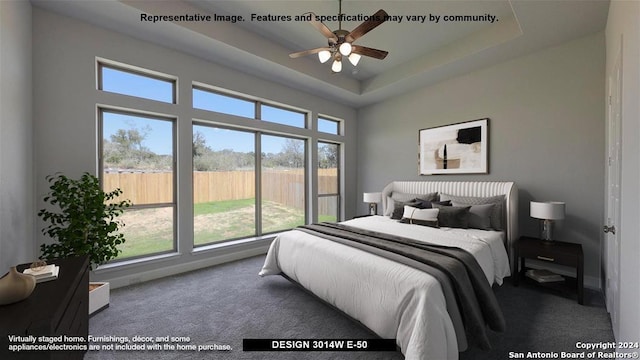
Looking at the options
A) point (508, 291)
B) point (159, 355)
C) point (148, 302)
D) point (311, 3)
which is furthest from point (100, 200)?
point (508, 291)

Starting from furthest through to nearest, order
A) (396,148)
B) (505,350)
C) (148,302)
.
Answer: (396,148) < (148,302) < (505,350)

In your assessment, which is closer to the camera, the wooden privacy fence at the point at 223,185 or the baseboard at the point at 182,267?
the baseboard at the point at 182,267

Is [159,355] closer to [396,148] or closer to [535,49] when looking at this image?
[396,148]

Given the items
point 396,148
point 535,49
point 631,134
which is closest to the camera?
point 631,134

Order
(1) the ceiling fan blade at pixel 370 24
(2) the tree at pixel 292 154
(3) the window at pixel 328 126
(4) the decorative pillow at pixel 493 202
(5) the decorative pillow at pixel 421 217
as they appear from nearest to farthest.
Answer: (1) the ceiling fan blade at pixel 370 24 < (4) the decorative pillow at pixel 493 202 < (5) the decorative pillow at pixel 421 217 < (2) the tree at pixel 292 154 < (3) the window at pixel 328 126

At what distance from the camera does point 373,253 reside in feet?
6.88

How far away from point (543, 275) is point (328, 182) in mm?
3671

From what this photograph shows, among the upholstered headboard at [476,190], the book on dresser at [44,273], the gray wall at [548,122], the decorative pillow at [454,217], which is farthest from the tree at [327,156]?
the book on dresser at [44,273]

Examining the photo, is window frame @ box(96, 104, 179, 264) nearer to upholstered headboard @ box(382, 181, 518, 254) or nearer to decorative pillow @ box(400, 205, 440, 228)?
decorative pillow @ box(400, 205, 440, 228)

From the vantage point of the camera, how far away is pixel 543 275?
2785 millimetres

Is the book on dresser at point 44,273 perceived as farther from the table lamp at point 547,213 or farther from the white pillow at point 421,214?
the table lamp at point 547,213

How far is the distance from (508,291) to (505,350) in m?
1.21

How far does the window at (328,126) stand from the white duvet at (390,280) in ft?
9.11

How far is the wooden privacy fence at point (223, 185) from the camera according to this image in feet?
10.2
